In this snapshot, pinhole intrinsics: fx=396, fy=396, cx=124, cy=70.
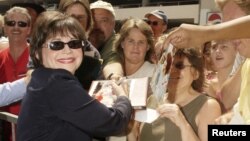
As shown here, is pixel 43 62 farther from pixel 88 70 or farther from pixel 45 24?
pixel 88 70

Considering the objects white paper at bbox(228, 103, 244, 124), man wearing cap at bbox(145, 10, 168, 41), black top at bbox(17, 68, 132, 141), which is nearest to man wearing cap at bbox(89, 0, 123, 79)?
black top at bbox(17, 68, 132, 141)

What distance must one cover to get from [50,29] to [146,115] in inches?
26.8

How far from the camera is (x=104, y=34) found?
142 inches

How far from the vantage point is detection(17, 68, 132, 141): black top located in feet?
6.38

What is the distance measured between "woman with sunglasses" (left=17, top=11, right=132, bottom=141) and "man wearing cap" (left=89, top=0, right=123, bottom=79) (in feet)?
2.57

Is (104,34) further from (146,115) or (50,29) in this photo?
(146,115)

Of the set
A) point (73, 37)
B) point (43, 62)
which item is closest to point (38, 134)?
point (43, 62)

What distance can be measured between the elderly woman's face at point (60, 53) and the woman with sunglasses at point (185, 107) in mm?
523

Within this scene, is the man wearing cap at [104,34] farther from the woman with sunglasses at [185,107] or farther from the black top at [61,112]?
the black top at [61,112]

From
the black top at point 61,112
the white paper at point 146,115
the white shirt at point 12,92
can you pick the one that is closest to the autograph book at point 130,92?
the white paper at point 146,115

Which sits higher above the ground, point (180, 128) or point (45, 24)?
point (45, 24)

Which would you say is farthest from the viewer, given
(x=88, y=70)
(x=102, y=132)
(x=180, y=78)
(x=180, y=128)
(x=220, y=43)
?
(x=220, y=43)

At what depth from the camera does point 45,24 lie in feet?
6.86

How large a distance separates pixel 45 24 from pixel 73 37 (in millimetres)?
161
